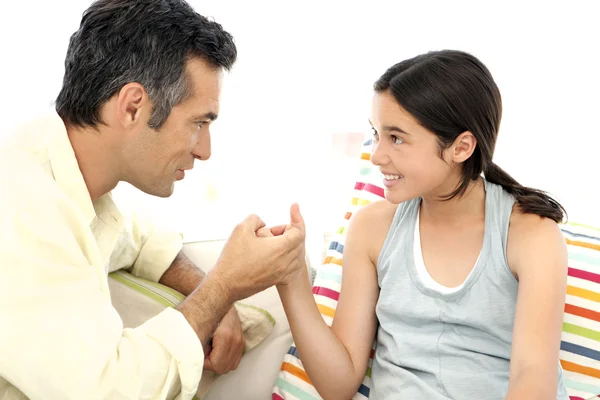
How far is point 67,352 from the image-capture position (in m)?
1.29

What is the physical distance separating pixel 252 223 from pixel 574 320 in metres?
0.81

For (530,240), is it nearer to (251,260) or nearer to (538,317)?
(538,317)

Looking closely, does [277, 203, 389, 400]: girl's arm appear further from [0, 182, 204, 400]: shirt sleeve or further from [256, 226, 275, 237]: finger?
[0, 182, 204, 400]: shirt sleeve

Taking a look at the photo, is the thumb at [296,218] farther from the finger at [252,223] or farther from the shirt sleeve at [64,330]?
the shirt sleeve at [64,330]

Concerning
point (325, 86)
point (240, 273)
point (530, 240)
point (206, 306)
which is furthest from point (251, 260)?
point (325, 86)

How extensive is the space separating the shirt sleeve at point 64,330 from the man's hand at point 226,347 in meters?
0.32

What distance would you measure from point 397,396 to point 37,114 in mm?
987

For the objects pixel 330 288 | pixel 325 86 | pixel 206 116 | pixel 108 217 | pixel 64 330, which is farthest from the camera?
pixel 325 86

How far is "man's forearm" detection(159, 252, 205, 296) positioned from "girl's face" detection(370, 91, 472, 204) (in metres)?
0.59

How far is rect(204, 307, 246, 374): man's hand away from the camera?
5.70ft

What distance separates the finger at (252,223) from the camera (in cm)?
158

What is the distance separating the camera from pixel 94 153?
1520 millimetres

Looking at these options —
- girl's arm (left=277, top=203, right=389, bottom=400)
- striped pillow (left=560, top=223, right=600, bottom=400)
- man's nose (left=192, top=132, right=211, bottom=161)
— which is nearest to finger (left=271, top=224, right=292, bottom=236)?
girl's arm (left=277, top=203, right=389, bottom=400)

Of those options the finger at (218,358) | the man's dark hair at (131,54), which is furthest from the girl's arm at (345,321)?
the man's dark hair at (131,54)
